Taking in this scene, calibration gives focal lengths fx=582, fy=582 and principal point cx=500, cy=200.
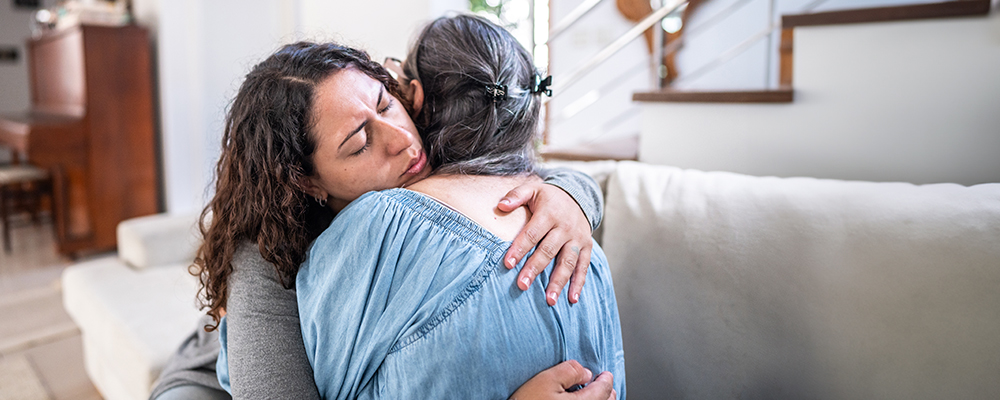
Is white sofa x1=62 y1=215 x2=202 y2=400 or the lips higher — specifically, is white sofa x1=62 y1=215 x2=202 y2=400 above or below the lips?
below

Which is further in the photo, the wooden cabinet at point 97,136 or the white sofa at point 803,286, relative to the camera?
the wooden cabinet at point 97,136

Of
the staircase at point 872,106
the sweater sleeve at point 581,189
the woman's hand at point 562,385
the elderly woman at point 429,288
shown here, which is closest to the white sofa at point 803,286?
the sweater sleeve at point 581,189

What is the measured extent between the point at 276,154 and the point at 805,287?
2.71ft

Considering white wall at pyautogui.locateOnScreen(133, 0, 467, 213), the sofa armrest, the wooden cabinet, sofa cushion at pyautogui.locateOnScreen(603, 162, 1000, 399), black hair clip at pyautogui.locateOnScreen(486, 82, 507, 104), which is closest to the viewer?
sofa cushion at pyautogui.locateOnScreen(603, 162, 1000, 399)

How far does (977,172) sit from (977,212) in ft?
2.08

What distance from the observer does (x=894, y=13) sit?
1382mm

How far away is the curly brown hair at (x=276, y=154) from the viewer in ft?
2.75

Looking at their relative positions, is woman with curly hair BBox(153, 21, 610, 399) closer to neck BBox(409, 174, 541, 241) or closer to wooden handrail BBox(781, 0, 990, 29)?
neck BBox(409, 174, 541, 241)

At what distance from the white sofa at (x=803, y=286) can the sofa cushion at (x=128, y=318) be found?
1.03m

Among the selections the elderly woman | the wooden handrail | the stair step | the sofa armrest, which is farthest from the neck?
the sofa armrest

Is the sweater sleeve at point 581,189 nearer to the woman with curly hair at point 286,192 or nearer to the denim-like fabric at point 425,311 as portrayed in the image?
the woman with curly hair at point 286,192

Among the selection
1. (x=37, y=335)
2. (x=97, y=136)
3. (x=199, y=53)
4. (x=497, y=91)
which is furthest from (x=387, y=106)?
(x=97, y=136)

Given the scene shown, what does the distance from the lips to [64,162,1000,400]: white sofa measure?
43 centimetres

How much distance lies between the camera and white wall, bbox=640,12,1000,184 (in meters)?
1.30
